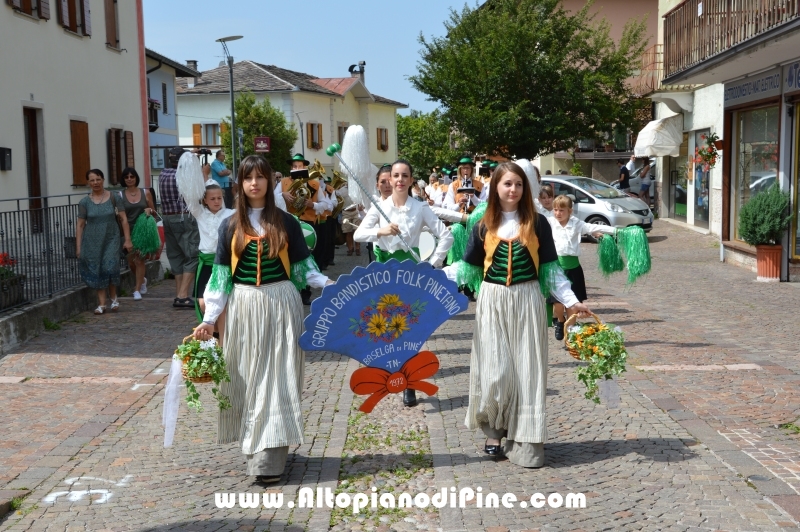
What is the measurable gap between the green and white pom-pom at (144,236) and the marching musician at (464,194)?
4082 mm

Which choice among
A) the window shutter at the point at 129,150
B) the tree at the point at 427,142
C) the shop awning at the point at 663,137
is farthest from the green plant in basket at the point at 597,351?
the tree at the point at 427,142

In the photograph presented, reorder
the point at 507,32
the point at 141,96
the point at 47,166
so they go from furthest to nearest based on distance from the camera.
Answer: the point at 507,32 < the point at 141,96 < the point at 47,166

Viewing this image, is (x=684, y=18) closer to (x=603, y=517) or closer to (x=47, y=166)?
(x=47, y=166)

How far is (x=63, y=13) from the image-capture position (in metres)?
19.7

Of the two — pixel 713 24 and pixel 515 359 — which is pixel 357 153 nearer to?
pixel 515 359

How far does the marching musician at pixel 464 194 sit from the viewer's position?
13305mm

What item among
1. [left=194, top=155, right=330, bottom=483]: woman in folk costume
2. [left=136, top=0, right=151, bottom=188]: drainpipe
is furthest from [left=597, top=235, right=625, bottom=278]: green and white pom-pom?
[left=136, top=0, right=151, bottom=188]: drainpipe

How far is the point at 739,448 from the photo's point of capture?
20.3ft

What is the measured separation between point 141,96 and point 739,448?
69.8 ft

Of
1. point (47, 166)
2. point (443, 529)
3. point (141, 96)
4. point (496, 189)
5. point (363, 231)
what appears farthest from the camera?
point (141, 96)

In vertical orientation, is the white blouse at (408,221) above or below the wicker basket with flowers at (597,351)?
above

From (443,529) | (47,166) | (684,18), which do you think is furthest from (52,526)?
(684,18)

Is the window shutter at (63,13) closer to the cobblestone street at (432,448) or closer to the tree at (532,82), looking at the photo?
the cobblestone street at (432,448)

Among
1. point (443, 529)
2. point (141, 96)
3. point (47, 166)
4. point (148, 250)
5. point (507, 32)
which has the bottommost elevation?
point (443, 529)
